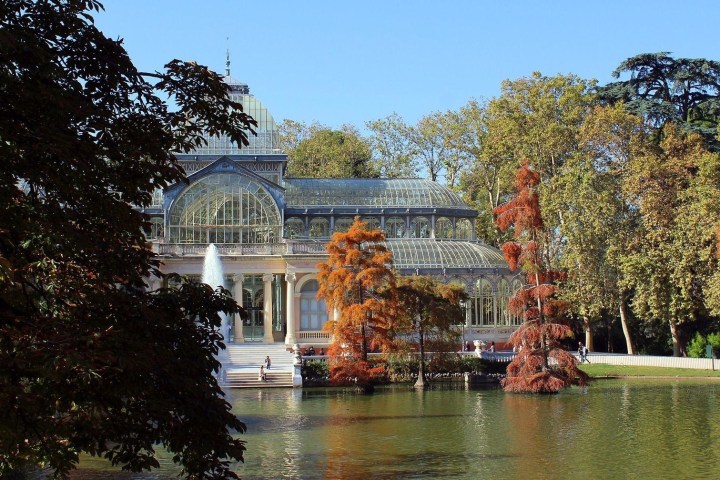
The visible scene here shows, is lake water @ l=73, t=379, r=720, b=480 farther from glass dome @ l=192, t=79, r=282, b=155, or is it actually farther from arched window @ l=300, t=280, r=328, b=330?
glass dome @ l=192, t=79, r=282, b=155

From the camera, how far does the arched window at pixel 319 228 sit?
62.4 meters

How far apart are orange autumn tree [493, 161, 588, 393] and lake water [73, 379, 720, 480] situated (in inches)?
35.3

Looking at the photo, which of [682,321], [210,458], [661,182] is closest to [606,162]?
[661,182]

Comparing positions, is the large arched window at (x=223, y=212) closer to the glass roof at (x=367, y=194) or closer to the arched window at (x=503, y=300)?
the glass roof at (x=367, y=194)

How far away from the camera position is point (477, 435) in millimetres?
32750

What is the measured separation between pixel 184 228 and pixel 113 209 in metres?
46.8

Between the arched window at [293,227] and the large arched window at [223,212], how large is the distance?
1850 mm

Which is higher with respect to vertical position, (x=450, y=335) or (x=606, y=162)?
(x=606, y=162)

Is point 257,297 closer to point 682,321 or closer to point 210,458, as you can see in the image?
point 682,321

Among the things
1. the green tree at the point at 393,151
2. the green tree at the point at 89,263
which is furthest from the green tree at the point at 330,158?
the green tree at the point at 89,263

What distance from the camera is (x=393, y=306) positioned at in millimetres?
46938

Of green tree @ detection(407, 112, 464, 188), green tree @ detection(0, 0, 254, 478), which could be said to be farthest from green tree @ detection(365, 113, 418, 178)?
green tree @ detection(0, 0, 254, 478)

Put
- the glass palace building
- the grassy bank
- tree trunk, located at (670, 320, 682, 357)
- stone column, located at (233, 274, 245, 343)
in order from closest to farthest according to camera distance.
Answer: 1. the grassy bank
2. tree trunk, located at (670, 320, 682, 357)
3. stone column, located at (233, 274, 245, 343)
4. the glass palace building

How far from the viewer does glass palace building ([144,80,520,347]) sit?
5875cm
